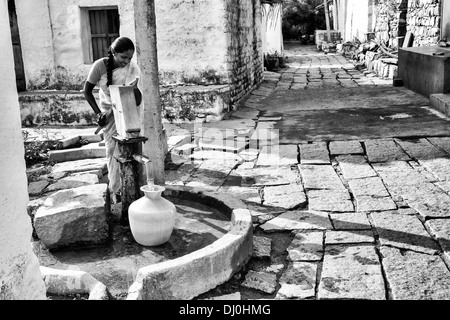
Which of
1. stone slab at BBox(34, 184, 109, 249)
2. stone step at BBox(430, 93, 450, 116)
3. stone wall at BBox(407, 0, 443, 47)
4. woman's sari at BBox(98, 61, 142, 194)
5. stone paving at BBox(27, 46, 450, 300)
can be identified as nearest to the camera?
stone paving at BBox(27, 46, 450, 300)

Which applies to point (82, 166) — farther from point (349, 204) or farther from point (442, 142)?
point (442, 142)

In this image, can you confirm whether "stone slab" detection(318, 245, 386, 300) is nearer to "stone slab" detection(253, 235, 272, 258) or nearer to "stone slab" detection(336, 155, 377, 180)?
"stone slab" detection(253, 235, 272, 258)

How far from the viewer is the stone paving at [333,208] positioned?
11.5ft

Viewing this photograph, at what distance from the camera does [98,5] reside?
941cm

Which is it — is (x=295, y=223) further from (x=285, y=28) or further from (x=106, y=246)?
(x=285, y=28)

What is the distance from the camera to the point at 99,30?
9844 mm

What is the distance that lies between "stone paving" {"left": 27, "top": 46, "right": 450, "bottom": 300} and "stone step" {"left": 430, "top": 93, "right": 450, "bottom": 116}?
1638 millimetres

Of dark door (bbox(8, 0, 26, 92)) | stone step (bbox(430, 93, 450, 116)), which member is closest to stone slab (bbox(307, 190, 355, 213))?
stone step (bbox(430, 93, 450, 116))

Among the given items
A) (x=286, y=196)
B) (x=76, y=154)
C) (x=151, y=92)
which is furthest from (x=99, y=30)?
(x=286, y=196)

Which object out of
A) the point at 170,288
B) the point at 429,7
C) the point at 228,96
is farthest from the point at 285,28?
the point at 170,288

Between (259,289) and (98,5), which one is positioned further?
(98,5)

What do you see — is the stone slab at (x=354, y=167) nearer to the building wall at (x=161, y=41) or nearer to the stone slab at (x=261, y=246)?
the stone slab at (x=261, y=246)

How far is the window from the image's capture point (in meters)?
9.75

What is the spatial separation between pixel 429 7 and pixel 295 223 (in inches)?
433
